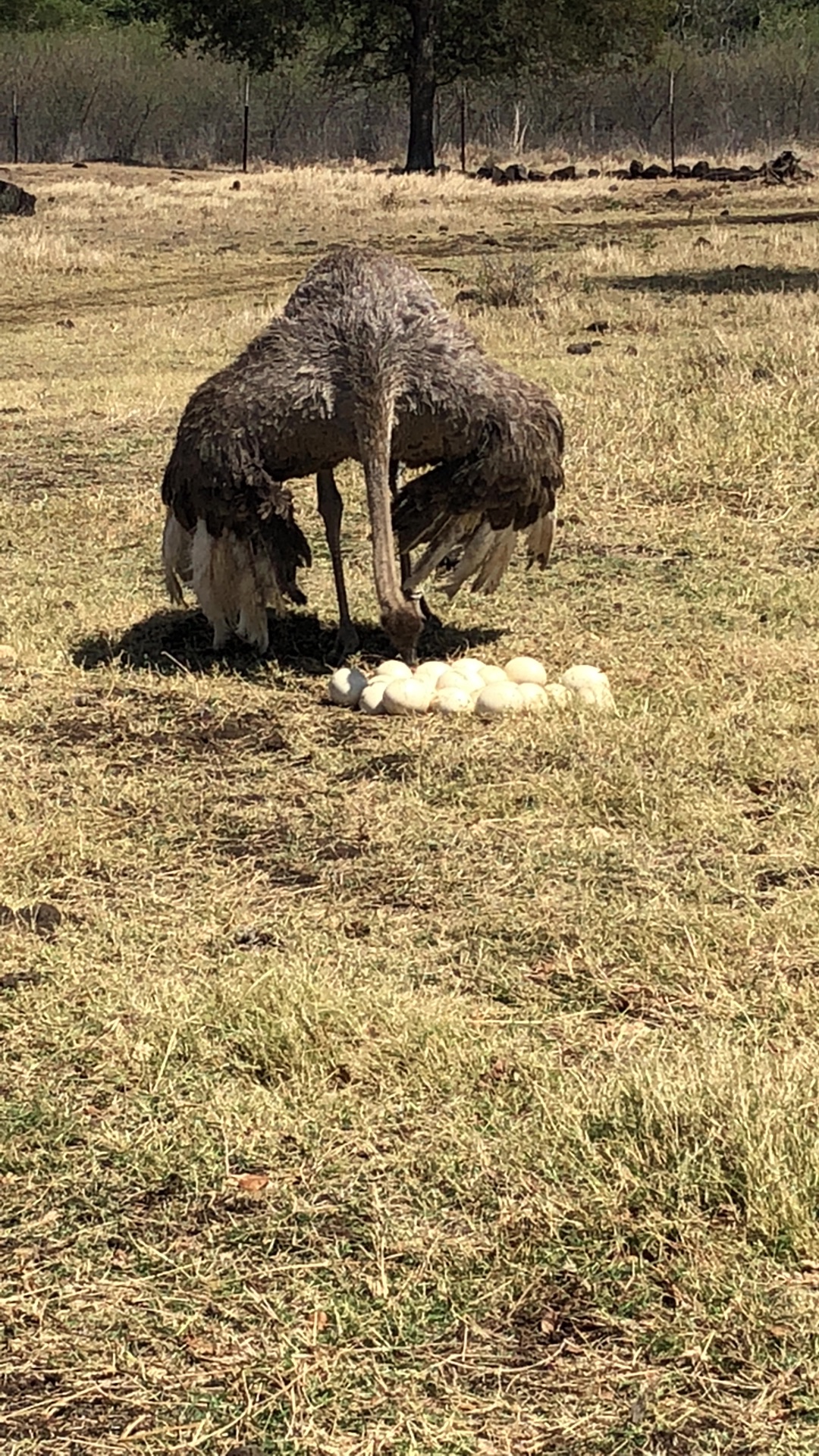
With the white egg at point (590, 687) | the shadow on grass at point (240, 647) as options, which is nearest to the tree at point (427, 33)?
the shadow on grass at point (240, 647)

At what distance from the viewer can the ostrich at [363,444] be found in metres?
6.76

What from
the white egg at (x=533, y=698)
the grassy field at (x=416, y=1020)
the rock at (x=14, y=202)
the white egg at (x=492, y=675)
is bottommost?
the grassy field at (x=416, y=1020)

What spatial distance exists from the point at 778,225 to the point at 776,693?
21813 mm

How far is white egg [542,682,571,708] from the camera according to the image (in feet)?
21.9

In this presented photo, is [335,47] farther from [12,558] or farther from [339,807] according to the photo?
[339,807]

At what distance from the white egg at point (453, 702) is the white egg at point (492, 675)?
0.17m

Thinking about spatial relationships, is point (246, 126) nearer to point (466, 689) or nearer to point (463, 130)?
point (463, 130)

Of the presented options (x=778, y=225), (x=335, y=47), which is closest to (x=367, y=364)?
(x=778, y=225)

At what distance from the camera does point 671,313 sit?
53.9ft

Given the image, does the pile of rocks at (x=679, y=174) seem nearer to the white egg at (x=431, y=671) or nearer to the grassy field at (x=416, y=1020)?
the grassy field at (x=416, y=1020)

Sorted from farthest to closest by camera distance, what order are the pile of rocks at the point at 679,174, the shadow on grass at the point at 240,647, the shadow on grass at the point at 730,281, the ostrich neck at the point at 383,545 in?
the pile of rocks at the point at 679,174, the shadow on grass at the point at 730,281, the shadow on grass at the point at 240,647, the ostrich neck at the point at 383,545

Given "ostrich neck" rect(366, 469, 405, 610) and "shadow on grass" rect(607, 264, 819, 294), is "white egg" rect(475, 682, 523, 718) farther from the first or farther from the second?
"shadow on grass" rect(607, 264, 819, 294)

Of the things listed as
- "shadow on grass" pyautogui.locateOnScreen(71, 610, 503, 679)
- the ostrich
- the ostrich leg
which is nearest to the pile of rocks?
"shadow on grass" pyautogui.locateOnScreen(71, 610, 503, 679)

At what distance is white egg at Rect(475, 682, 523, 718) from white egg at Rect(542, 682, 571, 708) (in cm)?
12
